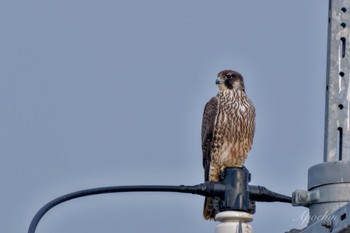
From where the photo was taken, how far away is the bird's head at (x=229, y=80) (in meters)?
11.4

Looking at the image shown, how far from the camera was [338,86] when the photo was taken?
3.54 m

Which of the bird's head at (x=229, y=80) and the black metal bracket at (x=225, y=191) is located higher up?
the bird's head at (x=229, y=80)

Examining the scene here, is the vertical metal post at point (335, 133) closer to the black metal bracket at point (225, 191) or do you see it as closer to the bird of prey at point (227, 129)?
the black metal bracket at point (225, 191)

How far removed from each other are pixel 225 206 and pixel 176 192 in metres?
1.08

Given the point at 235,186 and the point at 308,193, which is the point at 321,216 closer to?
the point at 308,193

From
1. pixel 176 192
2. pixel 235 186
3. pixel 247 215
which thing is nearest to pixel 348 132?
pixel 247 215

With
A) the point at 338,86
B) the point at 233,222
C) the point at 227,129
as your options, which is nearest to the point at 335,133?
the point at 338,86

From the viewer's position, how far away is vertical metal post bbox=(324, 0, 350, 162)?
3.51 metres

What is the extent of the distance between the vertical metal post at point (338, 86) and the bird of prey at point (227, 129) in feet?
23.7

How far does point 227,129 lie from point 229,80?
696 mm

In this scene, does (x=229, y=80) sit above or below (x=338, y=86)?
above

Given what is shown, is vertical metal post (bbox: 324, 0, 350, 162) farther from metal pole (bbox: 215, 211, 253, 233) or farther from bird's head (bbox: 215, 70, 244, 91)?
bird's head (bbox: 215, 70, 244, 91)

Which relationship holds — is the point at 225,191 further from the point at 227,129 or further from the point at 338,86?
the point at 227,129

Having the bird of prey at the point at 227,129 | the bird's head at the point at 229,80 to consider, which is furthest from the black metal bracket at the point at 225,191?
the bird's head at the point at 229,80
